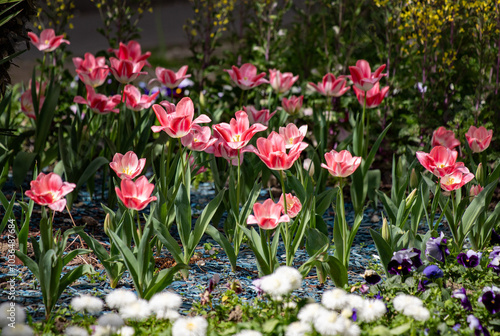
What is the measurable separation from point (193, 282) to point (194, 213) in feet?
3.05

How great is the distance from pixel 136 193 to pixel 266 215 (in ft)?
1.60

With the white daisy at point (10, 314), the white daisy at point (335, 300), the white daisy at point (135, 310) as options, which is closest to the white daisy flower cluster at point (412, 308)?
the white daisy at point (335, 300)

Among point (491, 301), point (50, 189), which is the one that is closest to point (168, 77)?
point (50, 189)

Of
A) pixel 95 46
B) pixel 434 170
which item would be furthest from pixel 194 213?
pixel 95 46

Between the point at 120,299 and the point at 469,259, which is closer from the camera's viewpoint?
the point at 120,299

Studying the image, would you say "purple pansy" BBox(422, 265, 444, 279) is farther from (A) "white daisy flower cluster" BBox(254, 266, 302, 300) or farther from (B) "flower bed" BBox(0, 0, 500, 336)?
(A) "white daisy flower cluster" BBox(254, 266, 302, 300)

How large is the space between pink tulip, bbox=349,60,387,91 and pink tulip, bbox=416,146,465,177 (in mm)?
657

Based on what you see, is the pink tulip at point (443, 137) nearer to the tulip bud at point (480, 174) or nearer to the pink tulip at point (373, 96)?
the tulip bud at point (480, 174)

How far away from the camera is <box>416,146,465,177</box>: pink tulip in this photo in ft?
7.52

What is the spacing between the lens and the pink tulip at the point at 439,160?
2.29 m

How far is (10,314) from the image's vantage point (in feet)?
5.90

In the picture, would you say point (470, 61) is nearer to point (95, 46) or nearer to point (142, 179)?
point (142, 179)

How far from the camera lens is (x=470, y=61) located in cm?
363

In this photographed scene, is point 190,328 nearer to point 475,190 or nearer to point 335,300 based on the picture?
point 335,300
